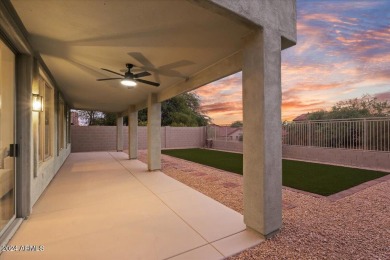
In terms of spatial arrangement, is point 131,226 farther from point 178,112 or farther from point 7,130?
point 178,112

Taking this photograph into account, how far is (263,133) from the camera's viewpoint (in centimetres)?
220

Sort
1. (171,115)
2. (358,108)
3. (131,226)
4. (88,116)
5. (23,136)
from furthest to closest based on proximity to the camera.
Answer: (88,116) < (171,115) < (358,108) < (23,136) < (131,226)

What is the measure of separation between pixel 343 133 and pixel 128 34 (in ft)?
Result: 26.4

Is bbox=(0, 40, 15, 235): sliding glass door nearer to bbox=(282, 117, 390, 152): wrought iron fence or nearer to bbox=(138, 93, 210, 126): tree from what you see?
bbox=(282, 117, 390, 152): wrought iron fence

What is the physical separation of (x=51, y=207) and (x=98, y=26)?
294cm

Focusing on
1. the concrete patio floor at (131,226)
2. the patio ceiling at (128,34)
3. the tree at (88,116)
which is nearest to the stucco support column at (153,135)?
the concrete patio floor at (131,226)

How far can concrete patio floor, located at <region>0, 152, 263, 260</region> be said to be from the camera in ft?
6.44

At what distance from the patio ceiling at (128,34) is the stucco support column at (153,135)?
2.27m

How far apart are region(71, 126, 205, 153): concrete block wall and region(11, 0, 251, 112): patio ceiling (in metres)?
8.90

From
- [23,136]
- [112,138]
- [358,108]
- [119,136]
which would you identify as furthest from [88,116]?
[358,108]

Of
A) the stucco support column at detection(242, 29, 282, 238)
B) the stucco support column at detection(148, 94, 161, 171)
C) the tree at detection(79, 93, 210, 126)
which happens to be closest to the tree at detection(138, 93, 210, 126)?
the tree at detection(79, 93, 210, 126)

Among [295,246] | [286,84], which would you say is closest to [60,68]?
[295,246]

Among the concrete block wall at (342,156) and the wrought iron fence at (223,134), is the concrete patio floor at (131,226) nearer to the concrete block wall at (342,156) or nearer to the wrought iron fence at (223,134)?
the concrete block wall at (342,156)

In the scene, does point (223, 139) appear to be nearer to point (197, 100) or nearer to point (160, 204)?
point (160, 204)
